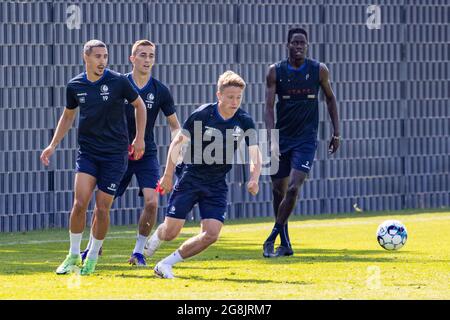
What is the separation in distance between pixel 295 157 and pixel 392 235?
157cm

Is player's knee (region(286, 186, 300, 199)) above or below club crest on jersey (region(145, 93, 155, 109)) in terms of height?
below

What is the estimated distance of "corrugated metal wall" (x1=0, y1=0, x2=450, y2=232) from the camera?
22844 mm

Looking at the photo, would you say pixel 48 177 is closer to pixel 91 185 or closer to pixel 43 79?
pixel 43 79

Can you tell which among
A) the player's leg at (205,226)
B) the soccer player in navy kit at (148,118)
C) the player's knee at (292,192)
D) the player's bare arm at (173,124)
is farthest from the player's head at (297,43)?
the player's leg at (205,226)

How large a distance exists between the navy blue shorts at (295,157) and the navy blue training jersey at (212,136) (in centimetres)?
283

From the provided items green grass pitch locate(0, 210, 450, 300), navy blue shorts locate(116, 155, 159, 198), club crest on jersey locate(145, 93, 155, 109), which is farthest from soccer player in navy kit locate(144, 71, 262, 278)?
club crest on jersey locate(145, 93, 155, 109)

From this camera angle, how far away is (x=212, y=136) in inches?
564

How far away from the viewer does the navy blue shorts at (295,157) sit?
17.2 metres

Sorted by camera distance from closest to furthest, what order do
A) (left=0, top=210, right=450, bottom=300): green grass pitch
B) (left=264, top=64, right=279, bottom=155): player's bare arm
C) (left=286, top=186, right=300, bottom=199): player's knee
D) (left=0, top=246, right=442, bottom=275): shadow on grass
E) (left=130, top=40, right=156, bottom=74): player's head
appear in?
(left=0, top=210, right=450, bottom=300): green grass pitch → (left=0, top=246, right=442, bottom=275): shadow on grass → (left=130, top=40, right=156, bottom=74): player's head → (left=286, top=186, right=300, bottom=199): player's knee → (left=264, top=64, right=279, bottom=155): player's bare arm

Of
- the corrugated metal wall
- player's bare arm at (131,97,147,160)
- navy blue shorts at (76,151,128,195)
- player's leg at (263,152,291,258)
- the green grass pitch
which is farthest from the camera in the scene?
the corrugated metal wall

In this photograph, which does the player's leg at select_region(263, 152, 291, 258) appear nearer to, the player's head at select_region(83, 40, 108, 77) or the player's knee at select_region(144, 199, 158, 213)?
the player's knee at select_region(144, 199, 158, 213)

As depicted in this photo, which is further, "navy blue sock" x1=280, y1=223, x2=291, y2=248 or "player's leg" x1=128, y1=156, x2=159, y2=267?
"navy blue sock" x1=280, y1=223, x2=291, y2=248

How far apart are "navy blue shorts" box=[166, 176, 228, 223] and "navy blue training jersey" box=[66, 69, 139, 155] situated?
777 millimetres
